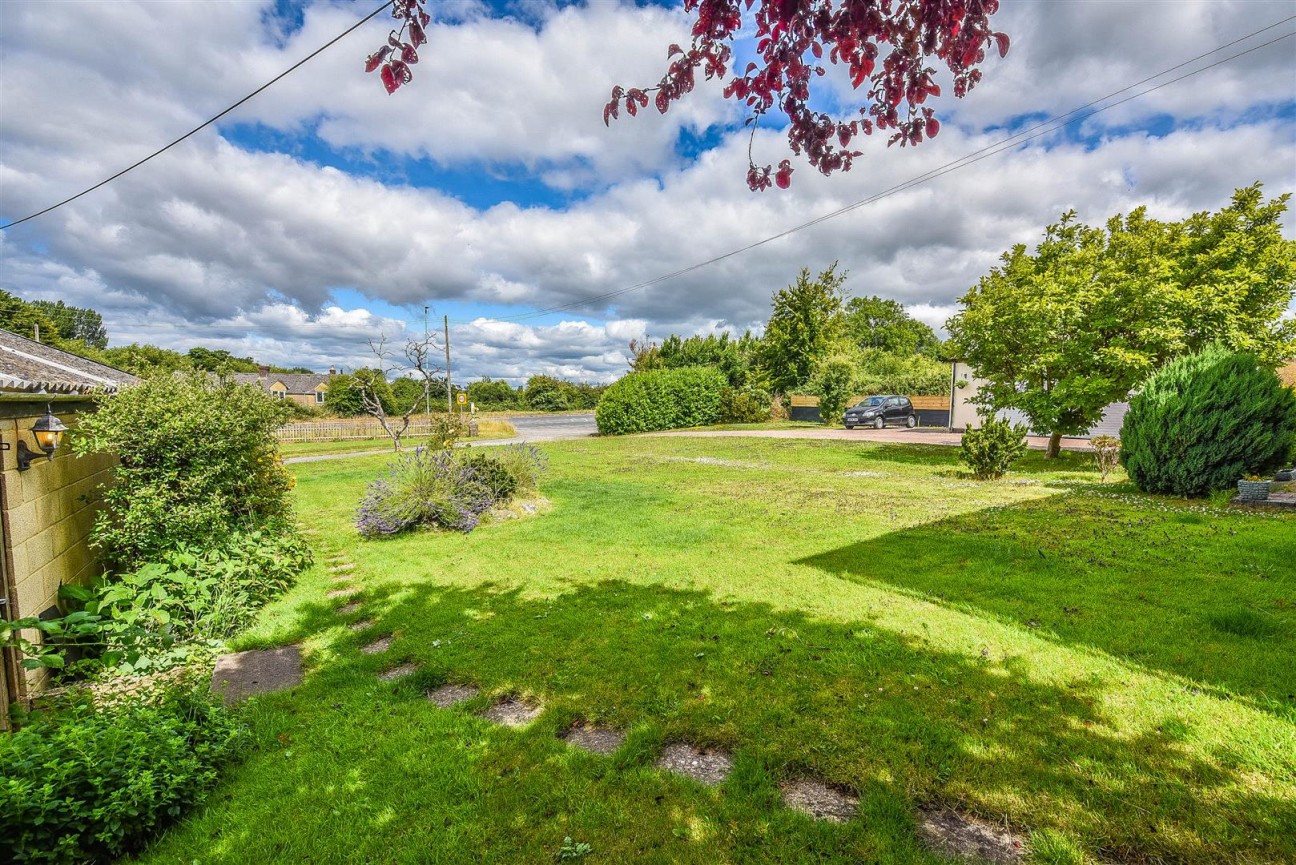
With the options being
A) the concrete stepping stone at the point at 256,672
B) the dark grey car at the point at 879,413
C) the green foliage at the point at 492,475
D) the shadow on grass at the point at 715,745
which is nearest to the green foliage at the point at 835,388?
the dark grey car at the point at 879,413

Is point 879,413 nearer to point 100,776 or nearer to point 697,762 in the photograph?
point 697,762

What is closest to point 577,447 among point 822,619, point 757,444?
point 757,444

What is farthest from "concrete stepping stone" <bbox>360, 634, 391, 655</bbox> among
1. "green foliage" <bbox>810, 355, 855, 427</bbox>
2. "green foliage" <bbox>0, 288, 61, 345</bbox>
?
"green foliage" <bbox>0, 288, 61, 345</bbox>

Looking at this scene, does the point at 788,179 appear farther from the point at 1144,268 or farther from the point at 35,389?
the point at 1144,268

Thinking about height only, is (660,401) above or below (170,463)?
above

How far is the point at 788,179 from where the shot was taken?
2361 mm

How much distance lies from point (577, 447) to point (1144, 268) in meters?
17.4

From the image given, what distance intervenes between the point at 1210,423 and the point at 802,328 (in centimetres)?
2548

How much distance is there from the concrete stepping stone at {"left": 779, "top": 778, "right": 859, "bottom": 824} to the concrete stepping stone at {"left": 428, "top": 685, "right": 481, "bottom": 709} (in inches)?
82.8

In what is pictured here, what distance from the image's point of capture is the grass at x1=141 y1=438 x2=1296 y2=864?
2.26 meters

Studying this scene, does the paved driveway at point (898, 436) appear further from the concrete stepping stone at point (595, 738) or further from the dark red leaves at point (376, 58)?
the dark red leaves at point (376, 58)

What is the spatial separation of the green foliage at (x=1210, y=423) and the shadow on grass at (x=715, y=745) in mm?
7785

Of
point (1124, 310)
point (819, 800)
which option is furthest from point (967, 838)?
point (1124, 310)

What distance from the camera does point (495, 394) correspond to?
2569 inches
